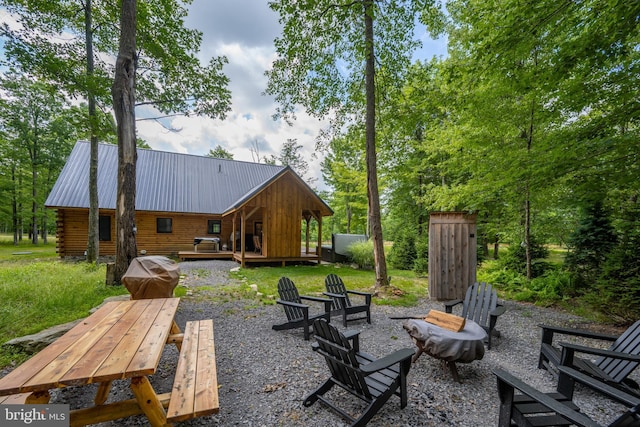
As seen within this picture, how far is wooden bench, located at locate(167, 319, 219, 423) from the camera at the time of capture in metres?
1.85

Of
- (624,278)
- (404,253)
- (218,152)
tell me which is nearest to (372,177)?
(624,278)

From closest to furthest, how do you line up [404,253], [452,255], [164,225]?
[452,255], [404,253], [164,225]

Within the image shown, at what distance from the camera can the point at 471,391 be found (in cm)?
288

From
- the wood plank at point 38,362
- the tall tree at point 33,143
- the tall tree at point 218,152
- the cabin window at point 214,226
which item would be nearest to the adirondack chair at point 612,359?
the wood plank at point 38,362

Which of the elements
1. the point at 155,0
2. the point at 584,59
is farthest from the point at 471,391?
the point at 155,0

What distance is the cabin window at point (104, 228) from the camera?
43.4 feet

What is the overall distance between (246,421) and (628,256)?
291 inches

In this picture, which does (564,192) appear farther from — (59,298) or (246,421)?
(59,298)

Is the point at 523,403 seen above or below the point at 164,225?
below

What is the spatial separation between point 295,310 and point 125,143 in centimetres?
569

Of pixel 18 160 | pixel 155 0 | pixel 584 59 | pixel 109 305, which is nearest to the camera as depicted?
A: pixel 109 305

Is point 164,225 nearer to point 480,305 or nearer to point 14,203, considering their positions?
point 480,305

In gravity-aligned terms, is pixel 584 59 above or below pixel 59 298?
above

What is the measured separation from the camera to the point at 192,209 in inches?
581
